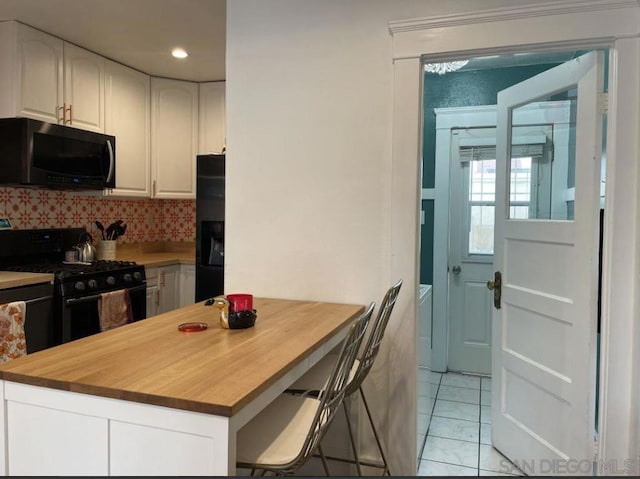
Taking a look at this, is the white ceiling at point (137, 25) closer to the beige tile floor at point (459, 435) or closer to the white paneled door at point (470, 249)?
the white paneled door at point (470, 249)

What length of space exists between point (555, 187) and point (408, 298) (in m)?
0.92

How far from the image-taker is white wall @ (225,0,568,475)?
2148mm

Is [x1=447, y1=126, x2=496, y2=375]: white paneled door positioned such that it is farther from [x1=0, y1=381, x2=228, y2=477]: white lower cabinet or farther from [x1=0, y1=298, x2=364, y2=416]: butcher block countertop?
[x1=0, y1=381, x2=228, y2=477]: white lower cabinet

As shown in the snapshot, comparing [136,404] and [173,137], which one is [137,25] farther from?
[136,404]

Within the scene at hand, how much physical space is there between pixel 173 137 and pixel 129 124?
1.30 ft

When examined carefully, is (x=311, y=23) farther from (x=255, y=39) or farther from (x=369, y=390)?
(x=369, y=390)

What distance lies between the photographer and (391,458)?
2.16m

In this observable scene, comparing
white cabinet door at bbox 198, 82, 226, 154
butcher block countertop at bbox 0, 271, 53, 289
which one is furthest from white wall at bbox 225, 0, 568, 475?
white cabinet door at bbox 198, 82, 226, 154

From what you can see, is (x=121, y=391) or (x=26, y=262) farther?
(x=26, y=262)

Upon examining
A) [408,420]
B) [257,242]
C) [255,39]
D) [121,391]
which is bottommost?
[408,420]

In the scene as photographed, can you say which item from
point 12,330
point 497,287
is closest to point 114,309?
point 12,330

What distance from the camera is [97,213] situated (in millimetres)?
3961

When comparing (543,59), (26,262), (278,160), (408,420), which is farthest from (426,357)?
(26,262)

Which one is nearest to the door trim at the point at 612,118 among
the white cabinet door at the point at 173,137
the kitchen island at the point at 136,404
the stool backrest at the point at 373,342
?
the stool backrest at the point at 373,342
